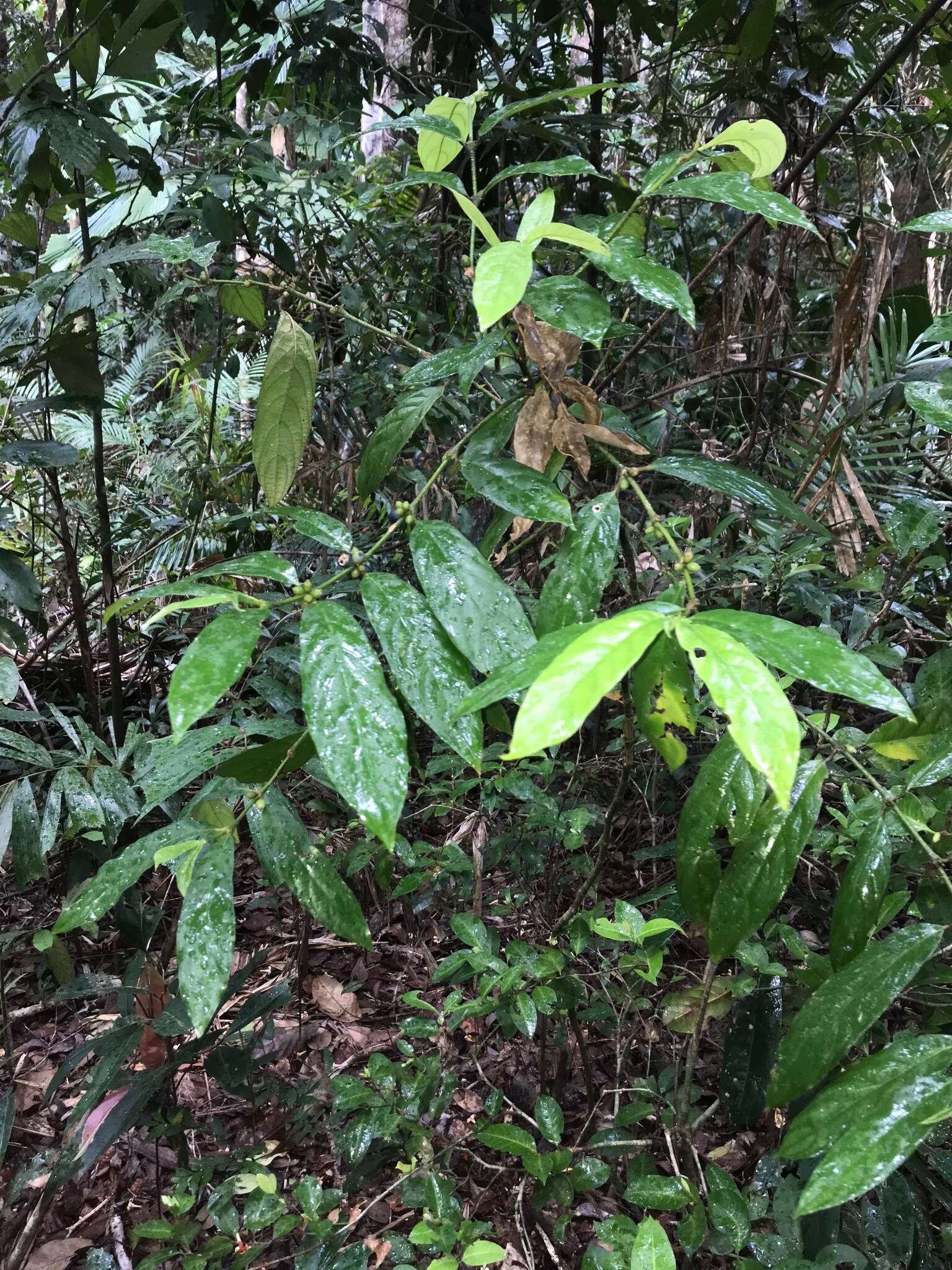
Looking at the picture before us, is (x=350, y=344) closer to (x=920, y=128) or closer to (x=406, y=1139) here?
(x=920, y=128)

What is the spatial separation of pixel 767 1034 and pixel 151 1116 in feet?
3.11

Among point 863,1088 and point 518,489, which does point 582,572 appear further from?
point 863,1088

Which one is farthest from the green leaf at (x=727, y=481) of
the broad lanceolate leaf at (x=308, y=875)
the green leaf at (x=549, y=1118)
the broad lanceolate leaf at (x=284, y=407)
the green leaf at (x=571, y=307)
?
the green leaf at (x=549, y=1118)

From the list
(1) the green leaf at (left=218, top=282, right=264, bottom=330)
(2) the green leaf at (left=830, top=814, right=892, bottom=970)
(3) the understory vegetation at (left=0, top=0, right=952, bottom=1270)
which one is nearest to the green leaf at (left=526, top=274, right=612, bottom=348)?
(3) the understory vegetation at (left=0, top=0, right=952, bottom=1270)

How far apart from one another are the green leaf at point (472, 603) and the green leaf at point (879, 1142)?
35 centimetres

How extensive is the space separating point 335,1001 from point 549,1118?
0.79 metres

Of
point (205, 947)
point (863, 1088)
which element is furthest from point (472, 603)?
point (863, 1088)

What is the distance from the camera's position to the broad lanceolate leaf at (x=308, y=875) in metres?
0.67

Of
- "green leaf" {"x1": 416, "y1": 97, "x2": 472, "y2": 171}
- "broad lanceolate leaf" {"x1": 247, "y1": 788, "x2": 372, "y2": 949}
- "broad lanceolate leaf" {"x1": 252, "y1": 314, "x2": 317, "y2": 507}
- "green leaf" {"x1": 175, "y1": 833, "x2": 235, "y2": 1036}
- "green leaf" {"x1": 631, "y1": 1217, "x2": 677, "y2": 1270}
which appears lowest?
"green leaf" {"x1": 631, "y1": 1217, "x2": 677, "y2": 1270}

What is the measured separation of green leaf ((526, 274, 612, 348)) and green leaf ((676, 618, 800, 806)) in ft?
0.90

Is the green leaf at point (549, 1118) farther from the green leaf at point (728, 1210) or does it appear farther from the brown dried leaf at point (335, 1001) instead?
the brown dried leaf at point (335, 1001)

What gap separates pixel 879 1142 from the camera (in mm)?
446

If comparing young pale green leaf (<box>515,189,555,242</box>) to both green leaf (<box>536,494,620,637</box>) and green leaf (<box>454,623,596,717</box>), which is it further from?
green leaf (<box>454,623,596,717</box>)

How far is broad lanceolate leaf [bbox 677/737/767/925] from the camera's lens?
1.96 ft
